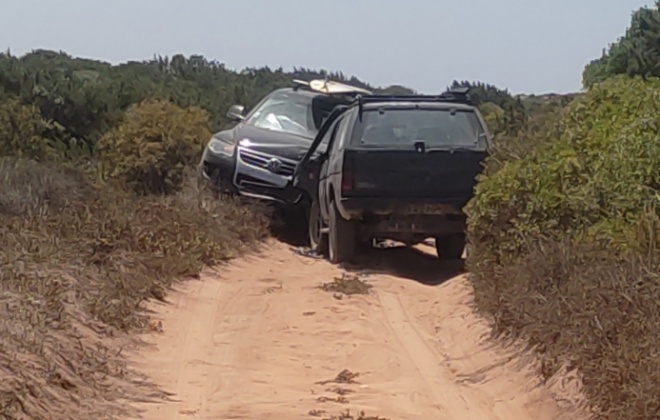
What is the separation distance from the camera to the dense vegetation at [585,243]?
6207 millimetres

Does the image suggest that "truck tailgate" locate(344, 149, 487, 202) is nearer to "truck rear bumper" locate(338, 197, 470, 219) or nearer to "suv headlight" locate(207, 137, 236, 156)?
"truck rear bumper" locate(338, 197, 470, 219)

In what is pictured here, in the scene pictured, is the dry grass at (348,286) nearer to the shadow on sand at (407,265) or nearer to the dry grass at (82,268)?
the shadow on sand at (407,265)

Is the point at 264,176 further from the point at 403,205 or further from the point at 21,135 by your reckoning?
the point at 21,135

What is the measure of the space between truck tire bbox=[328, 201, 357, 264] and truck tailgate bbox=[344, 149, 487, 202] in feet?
2.09

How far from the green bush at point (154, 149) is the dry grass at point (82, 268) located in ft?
6.15

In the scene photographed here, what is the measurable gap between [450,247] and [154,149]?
237 inches

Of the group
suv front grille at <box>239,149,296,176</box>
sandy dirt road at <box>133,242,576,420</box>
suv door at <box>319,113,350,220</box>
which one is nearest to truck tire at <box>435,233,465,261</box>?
sandy dirt road at <box>133,242,576,420</box>

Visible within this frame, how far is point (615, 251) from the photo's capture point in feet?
24.7

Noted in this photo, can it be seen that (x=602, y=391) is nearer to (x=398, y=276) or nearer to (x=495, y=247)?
(x=495, y=247)

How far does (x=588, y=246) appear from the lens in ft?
25.9

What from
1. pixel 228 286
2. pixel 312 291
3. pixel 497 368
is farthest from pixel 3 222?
pixel 497 368

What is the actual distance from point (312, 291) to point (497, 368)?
11.8 feet

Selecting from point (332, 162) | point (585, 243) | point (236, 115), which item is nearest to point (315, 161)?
point (332, 162)

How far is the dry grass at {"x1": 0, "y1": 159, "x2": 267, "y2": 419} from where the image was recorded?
691cm
